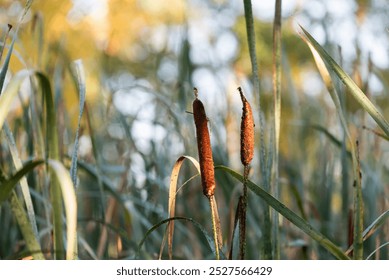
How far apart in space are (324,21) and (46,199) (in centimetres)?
75

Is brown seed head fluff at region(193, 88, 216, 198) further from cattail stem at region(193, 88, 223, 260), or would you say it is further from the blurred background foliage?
the blurred background foliage

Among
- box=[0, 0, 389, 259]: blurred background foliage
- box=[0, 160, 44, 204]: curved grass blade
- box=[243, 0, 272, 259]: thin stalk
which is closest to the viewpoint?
box=[0, 160, 44, 204]: curved grass blade

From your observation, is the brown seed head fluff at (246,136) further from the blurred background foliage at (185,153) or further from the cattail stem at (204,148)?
the blurred background foliage at (185,153)

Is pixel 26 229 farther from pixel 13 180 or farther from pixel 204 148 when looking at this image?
pixel 204 148

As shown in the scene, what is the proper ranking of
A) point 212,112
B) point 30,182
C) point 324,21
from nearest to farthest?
point 30,182 → point 324,21 → point 212,112

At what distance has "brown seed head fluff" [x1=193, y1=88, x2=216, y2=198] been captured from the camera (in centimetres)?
49

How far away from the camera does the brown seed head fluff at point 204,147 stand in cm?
49

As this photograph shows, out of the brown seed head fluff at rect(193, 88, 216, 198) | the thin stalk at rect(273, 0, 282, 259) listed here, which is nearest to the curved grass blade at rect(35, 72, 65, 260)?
the brown seed head fluff at rect(193, 88, 216, 198)

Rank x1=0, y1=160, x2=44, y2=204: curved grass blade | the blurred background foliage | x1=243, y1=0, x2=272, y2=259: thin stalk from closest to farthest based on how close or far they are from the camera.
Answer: x1=0, y1=160, x2=44, y2=204: curved grass blade, x1=243, y1=0, x2=272, y2=259: thin stalk, the blurred background foliage

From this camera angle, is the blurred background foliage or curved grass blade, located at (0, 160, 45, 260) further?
the blurred background foliage

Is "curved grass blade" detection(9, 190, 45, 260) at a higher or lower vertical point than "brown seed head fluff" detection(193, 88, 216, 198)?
lower
